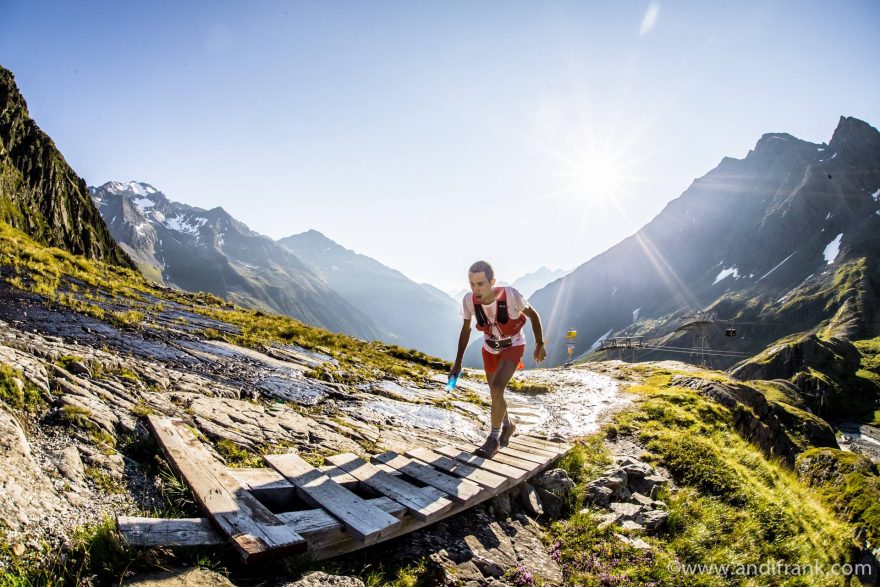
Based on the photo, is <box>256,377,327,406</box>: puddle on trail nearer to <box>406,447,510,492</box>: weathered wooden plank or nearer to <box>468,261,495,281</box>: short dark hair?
<box>406,447,510,492</box>: weathered wooden plank

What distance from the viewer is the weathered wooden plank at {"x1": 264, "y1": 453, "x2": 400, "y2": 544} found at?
4379mm

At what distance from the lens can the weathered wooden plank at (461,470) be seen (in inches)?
242

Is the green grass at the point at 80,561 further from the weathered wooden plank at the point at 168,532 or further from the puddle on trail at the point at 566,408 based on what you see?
the puddle on trail at the point at 566,408

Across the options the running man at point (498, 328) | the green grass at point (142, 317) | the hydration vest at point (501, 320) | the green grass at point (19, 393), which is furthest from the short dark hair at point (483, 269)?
the green grass at point (142, 317)

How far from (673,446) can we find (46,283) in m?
22.6

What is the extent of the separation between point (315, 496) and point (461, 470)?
8.18ft

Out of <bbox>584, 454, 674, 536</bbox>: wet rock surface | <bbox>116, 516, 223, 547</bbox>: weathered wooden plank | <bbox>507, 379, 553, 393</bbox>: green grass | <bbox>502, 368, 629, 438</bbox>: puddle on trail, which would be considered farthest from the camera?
<bbox>507, 379, 553, 393</bbox>: green grass

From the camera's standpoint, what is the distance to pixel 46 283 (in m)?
16.9

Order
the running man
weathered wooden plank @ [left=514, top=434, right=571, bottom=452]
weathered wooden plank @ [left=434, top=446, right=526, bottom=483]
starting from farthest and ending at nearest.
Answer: weathered wooden plank @ [left=514, top=434, right=571, bottom=452] < the running man < weathered wooden plank @ [left=434, top=446, right=526, bottom=483]

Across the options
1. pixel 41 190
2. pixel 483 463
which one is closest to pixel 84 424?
pixel 483 463

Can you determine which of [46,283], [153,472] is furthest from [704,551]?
[46,283]

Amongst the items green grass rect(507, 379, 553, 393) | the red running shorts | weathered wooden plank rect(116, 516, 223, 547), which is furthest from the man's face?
green grass rect(507, 379, 553, 393)

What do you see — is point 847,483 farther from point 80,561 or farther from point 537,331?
point 80,561

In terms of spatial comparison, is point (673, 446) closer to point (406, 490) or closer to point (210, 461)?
point (406, 490)
